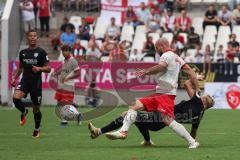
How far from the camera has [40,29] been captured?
1495 inches

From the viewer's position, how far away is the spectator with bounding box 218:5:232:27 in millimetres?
36469

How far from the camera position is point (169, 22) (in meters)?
36.9

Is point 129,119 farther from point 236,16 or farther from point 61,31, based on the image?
point 236,16

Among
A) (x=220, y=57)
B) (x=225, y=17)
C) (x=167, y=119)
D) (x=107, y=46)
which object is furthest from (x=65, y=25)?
(x=167, y=119)

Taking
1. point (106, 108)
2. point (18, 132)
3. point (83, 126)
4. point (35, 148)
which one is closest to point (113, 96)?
point (106, 108)

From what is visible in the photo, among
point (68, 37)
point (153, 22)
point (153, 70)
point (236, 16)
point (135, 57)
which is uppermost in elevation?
point (153, 70)

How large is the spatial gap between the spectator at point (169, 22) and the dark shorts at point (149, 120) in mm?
19786

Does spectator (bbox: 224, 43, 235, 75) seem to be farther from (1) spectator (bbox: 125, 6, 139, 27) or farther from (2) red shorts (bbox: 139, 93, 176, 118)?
(2) red shorts (bbox: 139, 93, 176, 118)

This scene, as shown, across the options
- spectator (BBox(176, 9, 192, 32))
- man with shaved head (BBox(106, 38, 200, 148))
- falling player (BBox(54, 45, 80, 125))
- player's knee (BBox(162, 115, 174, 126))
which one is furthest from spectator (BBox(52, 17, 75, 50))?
player's knee (BBox(162, 115, 174, 126))

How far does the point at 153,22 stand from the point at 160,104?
68.6 ft

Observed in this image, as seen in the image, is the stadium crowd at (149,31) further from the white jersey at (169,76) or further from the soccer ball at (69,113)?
the white jersey at (169,76)

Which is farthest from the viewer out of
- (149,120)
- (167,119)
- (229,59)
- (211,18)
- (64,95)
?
(211,18)

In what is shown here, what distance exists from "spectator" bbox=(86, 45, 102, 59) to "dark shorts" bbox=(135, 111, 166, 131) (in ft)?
58.2

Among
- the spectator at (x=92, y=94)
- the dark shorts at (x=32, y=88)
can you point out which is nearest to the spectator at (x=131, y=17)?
the spectator at (x=92, y=94)
